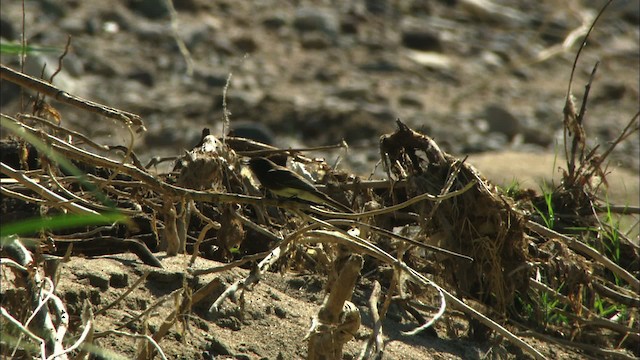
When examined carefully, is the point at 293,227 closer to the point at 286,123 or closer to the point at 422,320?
the point at 422,320

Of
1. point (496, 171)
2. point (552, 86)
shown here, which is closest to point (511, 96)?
point (552, 86)

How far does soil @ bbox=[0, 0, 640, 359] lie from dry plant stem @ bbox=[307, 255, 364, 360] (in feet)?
19.2

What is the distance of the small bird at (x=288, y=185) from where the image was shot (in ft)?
12.8

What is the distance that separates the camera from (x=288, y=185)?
3918 mm

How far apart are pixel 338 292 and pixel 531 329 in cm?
135

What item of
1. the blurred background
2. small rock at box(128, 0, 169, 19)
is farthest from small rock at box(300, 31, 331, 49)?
small rock at box(128, 0, 169, 19)

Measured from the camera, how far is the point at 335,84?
1330 cm

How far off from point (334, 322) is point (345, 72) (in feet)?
35.8

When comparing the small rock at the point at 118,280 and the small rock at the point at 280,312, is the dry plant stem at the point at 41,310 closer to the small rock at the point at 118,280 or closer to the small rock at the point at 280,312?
the small rock at the point at 118,280

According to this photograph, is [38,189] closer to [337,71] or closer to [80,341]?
[80,341]

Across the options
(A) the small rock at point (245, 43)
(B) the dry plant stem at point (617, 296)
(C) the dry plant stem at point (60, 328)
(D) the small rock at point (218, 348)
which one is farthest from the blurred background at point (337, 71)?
(C) the dry plant stem at point (60, 328)

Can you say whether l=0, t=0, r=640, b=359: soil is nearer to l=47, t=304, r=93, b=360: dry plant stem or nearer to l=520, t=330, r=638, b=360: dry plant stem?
l=520, t=330, r=638, b=360: dry plant stem

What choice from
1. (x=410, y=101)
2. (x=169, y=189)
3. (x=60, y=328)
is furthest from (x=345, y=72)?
(x=60, y=328)

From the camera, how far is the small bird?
12.8ft
